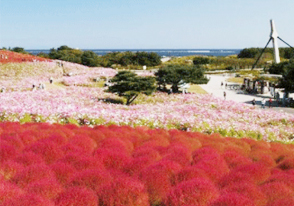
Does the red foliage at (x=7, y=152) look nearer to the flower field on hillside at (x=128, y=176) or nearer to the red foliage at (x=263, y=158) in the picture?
the flower field on hillside at (x=128, y=176)

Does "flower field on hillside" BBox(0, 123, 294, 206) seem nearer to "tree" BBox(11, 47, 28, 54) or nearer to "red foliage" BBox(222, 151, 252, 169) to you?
"red foliage" BBox(222, 151, 252, 169)

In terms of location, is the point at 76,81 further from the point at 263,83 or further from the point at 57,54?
the point at 57,54

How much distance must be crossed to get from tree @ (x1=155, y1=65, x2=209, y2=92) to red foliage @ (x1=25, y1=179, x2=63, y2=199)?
27548mm

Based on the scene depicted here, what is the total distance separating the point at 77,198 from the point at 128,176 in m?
0.81

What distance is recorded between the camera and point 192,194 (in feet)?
9.48

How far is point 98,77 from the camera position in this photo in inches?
1448

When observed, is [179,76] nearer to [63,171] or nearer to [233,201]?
[63,171]

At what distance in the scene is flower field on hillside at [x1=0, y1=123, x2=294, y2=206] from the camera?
284 centimetres

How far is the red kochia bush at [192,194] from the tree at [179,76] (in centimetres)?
2741

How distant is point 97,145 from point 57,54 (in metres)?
63.9

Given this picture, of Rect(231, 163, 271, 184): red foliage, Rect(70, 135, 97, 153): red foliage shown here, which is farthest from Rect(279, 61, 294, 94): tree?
Rect(70, 135, 97, 153): red foliage

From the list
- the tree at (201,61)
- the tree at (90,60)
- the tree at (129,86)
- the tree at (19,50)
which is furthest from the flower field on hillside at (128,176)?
the tree at (201,61)

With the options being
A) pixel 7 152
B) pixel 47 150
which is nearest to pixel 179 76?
pixel 47 150

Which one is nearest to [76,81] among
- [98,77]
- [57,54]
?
[98,77]
